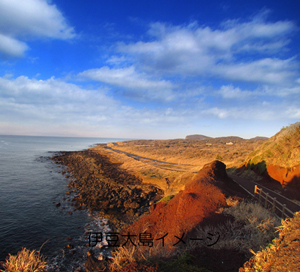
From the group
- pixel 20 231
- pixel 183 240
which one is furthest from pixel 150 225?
pixel 20 231

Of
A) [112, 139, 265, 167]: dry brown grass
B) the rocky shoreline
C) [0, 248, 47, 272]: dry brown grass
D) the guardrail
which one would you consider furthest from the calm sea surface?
[112, 139, 265, 167]: dry brown grass

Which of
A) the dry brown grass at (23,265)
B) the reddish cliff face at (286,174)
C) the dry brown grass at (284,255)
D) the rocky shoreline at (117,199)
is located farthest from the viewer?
the rocky shoreline at (117,199)

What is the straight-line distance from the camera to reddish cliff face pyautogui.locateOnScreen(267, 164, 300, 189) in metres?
13.6

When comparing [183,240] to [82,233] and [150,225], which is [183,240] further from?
[82,233]

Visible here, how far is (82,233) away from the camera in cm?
1211

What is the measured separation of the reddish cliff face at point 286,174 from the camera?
1362cm

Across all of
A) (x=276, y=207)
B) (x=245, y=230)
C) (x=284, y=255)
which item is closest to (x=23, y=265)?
(x=284, y=255)

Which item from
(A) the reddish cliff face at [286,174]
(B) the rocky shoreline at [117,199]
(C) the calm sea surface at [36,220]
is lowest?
(C) the calm sea surface at [36,220]

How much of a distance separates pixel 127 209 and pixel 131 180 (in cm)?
1040

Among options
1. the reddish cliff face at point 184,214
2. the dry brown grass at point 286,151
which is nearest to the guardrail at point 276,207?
the reddish cliff face at point 184,214

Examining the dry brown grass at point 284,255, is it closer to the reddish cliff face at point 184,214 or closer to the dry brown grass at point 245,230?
the dry brown grass at point 245,230

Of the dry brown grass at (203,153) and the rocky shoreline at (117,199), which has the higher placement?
the dry brown grass at (203,153)

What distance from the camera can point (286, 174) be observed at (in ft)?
49.0

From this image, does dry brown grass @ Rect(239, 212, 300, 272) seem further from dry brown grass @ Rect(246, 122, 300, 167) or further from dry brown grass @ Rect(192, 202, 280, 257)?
dry brown grass @ Rect(246, 122, 300, 167)
